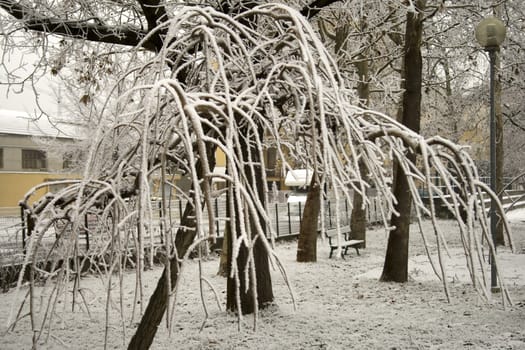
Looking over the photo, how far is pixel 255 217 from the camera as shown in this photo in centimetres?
207

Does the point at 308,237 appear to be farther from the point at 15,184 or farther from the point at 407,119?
the point at 15,184

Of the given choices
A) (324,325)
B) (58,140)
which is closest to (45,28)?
(324,325)

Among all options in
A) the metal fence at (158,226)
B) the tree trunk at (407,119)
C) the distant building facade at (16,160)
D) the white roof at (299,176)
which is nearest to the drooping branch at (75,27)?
the metal fence at (158,226)

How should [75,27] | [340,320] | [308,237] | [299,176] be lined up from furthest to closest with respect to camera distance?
[299,176] → [308,237] → [340,320] → [75,27]

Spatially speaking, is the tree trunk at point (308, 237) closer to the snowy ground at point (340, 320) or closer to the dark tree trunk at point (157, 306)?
the snowy ground at point (340, 320)

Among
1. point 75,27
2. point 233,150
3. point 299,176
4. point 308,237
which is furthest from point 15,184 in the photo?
point 233,150

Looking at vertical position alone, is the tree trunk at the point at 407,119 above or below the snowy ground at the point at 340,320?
above

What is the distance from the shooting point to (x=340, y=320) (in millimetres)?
7191

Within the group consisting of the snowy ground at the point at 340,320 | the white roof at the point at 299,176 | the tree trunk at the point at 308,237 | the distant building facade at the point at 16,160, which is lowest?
the snowy ground at the point at 340,320

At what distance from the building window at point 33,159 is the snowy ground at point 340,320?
2208 centimetres

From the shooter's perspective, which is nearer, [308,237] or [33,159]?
[308,237]

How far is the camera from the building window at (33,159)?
30.5m

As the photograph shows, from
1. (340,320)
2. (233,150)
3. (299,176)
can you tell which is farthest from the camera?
(299,176)

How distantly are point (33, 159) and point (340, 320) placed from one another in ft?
90.6
